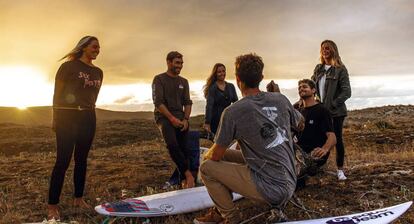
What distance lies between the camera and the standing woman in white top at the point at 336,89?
6969 mm

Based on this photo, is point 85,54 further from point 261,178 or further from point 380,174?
point 380,174

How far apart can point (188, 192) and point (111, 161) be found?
6307mm

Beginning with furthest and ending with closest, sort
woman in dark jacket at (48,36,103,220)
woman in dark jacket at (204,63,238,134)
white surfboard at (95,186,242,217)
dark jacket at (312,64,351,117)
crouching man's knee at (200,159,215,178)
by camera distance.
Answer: woman in dark jacket at (204,63,238,134), dark jacket at (312,64,351,117), woman in dark jacket at (48,36,103,220), white surfboard at (95,186,242,217), crouching man's knee at (200,159,215,178)

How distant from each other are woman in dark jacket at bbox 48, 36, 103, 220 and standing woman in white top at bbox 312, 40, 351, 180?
378 centimetres

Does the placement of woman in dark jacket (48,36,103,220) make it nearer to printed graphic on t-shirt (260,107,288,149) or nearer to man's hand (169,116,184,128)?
man's hand (169,116,184,128)

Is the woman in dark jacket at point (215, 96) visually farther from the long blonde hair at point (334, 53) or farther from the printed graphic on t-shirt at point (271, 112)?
the printed graphic on t-shirt at point (271, 112)

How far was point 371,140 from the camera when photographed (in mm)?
16484

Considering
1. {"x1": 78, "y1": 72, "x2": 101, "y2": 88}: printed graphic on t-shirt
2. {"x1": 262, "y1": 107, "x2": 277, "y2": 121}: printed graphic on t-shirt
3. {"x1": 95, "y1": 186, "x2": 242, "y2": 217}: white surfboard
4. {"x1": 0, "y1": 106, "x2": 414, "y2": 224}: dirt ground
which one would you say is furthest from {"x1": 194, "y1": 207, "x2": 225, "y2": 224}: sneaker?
{"x1": 78, "y1": 72, "x2": 101, "y2": 88}: printed graphic on t-shirt

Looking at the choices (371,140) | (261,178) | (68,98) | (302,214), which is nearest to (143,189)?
(68,98)

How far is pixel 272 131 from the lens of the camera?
4.35m

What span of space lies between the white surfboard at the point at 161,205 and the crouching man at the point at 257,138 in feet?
5.08

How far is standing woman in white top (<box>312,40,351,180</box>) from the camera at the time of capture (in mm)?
6969

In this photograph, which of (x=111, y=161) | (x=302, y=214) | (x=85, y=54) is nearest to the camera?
(x=302, y=214)

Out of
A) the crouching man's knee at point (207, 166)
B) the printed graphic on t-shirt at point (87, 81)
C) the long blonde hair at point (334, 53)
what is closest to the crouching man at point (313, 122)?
the long blonde hair at point (334, 53)
